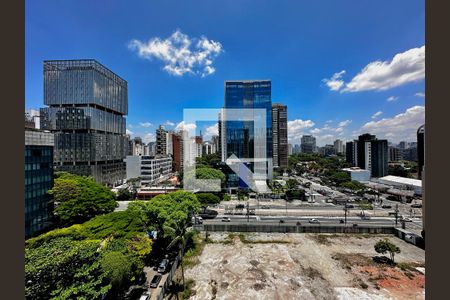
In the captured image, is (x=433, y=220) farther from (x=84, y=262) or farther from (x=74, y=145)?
(x=74, y=145)

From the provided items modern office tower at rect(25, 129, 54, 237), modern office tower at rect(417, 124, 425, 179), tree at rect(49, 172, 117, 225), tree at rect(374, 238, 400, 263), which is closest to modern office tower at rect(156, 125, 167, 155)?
tree at rect(49, 172, 117, 225)

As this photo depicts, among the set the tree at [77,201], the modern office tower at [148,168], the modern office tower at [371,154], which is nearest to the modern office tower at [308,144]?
the modern office tower at [371,154]

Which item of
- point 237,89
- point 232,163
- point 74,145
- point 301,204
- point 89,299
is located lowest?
point 301,204

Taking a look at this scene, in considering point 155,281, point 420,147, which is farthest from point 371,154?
point 420,147

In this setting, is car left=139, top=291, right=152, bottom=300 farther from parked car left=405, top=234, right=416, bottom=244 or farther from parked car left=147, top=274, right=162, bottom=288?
parked car left=405, top=234, right=416, bottom=244

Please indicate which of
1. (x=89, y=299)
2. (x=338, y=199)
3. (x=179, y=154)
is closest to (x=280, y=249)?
(x=89, y=299)

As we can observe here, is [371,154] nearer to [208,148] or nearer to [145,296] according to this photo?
[145,296]

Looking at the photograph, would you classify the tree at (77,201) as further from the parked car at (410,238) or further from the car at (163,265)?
the parked car at (410,238)
